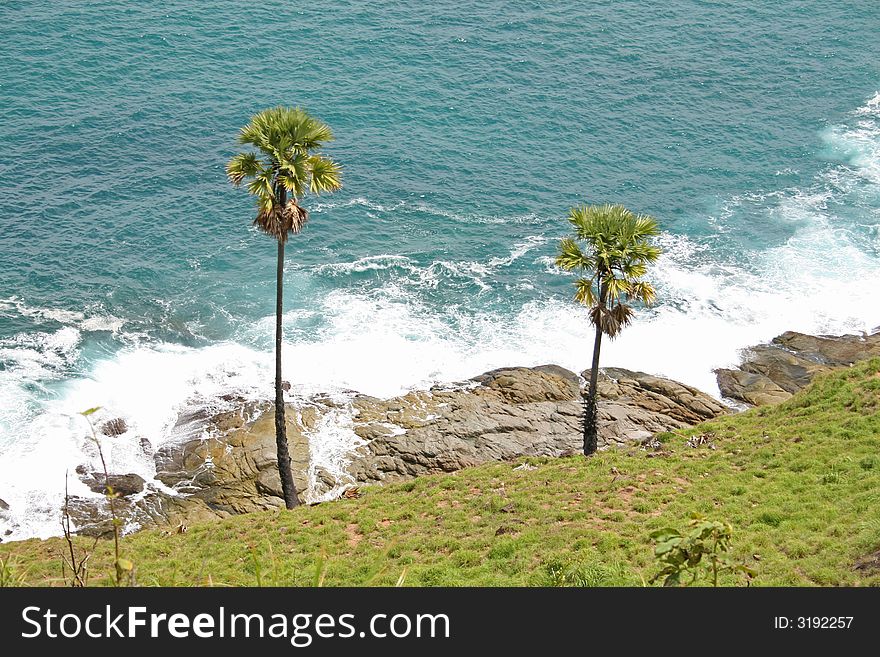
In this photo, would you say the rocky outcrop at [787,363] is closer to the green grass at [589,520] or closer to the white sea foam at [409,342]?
the white sea foam at [409,342]

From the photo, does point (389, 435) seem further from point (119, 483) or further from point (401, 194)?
point (401, 194)

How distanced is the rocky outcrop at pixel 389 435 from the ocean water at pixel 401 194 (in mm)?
1342

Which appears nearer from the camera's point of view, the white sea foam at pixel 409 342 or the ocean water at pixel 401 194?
the white sea foam at pixel 409 342

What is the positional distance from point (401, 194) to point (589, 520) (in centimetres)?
4037

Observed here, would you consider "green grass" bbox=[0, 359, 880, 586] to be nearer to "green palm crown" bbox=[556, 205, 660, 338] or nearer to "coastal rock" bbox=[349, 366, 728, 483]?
"coastal rock" bbox=[349, 366, 728, 483]

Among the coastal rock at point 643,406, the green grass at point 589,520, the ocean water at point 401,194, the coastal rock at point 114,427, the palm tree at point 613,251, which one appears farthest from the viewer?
the ocean water at point 401,194

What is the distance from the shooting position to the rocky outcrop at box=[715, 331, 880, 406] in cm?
4972

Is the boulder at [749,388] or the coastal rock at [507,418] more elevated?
the boulder at [749,388]

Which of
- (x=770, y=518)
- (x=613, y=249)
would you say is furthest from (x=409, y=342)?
(x=770, y=518)

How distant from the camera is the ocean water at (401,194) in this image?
5191 centimetres

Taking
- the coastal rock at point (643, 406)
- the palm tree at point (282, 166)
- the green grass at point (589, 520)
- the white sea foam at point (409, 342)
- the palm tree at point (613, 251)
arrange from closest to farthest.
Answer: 1. the green grass at point (589, 520)
2. the palm tree at point (282, 166)
3. the palm tree at point (613, 251)
4. the white sea foam at point (409, 342)
5. the coastal rock at point (643, 406)

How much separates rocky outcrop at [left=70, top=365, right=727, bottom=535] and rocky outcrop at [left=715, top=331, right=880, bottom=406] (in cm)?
242

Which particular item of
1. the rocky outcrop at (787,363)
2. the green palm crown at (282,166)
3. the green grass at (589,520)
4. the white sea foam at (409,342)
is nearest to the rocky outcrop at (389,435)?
the white sea foam at (409,342)
